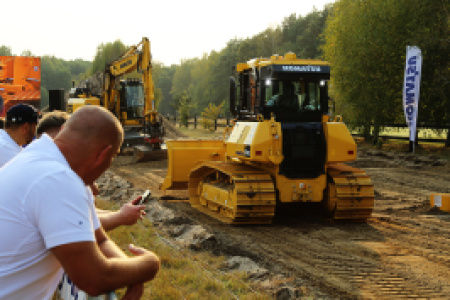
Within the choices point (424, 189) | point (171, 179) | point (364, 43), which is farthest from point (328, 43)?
point (171, 179)

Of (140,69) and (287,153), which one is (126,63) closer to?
(140,69)

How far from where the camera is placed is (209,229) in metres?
10.1

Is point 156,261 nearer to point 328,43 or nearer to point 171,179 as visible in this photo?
point 171,179

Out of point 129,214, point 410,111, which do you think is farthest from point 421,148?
point 129,214

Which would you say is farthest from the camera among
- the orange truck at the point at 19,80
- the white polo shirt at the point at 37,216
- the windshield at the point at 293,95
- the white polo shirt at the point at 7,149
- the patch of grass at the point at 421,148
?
the patch of grass at the point at 421,148

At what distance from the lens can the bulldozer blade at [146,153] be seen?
71.2ft

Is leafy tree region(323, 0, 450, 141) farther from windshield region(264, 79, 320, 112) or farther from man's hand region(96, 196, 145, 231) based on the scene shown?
man's hand region(96, 196, 145, 231)

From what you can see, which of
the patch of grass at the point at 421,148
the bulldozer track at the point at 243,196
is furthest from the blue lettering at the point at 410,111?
the bulldozer track at the point at 243,196

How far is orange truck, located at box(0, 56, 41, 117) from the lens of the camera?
74.0ft

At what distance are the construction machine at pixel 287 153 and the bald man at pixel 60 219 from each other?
7.77 metres

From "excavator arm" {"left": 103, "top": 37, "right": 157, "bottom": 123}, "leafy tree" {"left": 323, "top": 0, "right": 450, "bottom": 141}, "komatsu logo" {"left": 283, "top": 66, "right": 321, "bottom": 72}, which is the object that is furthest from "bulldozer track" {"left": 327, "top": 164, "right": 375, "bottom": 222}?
"leafy tree" {"left": 323, "top": 0, "right": 450, "bottom": 141}

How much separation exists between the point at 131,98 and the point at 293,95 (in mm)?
14250

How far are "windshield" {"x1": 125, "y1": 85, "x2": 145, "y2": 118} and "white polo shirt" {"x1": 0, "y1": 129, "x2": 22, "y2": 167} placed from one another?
1929cm

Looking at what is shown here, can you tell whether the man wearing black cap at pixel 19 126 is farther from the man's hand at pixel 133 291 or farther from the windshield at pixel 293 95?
the windshield at pixel 293 95
